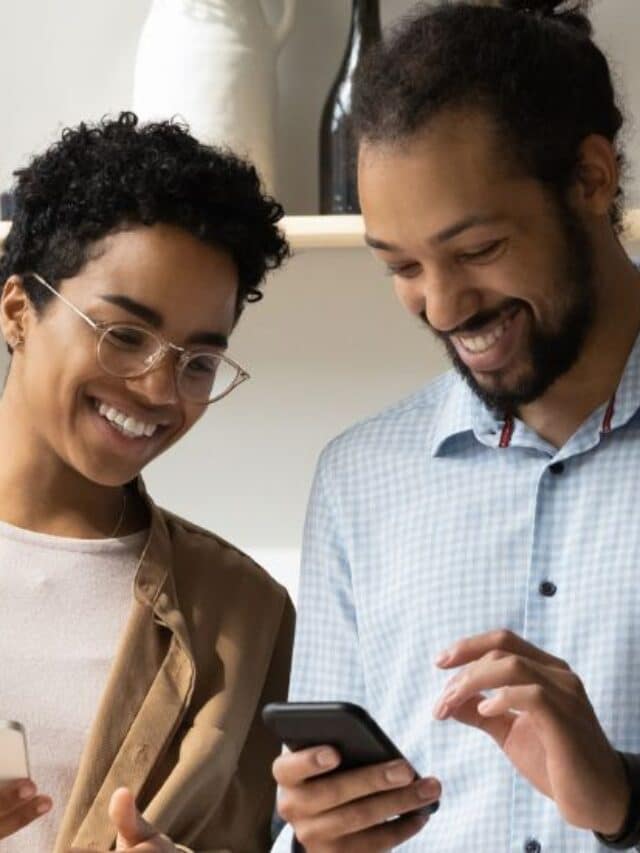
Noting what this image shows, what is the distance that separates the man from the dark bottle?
0.61 meters

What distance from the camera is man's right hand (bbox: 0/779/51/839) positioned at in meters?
1.65

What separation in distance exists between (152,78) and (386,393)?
1.79 feet

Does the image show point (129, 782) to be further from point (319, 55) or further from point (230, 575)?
point (319, 55)

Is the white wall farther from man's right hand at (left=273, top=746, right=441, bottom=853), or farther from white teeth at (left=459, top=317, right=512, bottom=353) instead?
man's right hand at (left=273, top=746, right=441, bottom=853)

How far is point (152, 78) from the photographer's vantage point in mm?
2486

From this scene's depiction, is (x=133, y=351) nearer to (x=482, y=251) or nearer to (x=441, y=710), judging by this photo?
(x=482, y=251)

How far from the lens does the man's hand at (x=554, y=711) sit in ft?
4.92

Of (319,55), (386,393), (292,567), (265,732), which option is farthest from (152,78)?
(265,732)

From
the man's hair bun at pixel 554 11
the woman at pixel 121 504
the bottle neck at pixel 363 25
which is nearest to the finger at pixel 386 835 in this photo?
the woman at pixel 121 504

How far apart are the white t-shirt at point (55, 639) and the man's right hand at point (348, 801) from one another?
35 centimetres

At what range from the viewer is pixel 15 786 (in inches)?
65.1

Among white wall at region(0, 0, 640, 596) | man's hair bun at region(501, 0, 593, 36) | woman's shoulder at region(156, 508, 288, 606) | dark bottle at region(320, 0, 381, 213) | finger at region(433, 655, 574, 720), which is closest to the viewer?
finger at region(433, 655, 574, 720)

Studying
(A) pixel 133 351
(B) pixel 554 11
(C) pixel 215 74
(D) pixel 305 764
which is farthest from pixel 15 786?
(C) pixel 215 74

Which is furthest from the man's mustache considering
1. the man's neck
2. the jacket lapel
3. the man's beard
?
the jacket lapel
